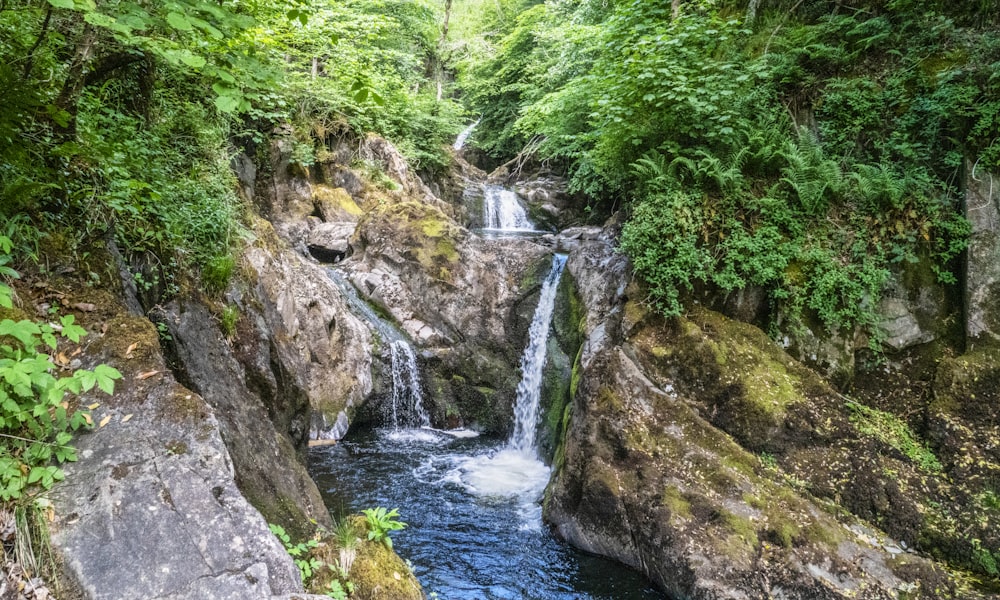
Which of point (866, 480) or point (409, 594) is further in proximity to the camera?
point (866, 480)

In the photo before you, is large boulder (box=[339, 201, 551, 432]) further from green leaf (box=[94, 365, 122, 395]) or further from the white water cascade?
green leaf (box=[94, 365, 122, 395])

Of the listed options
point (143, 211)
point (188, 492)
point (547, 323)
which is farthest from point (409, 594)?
point (547, 323)


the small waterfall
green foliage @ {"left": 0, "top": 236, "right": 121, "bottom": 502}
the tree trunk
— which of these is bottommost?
green foliage @ {"left": 0, "top": 236, "right": 121, "bottom": 502}

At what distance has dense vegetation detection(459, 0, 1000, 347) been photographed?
20.1 ft

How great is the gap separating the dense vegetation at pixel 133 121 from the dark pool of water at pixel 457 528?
4.01 meters

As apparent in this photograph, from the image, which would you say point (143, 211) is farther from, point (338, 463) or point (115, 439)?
point (338, 463)

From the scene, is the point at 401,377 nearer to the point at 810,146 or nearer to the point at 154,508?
the point at 154,508

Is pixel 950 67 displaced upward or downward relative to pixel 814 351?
upward

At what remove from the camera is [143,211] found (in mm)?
4340

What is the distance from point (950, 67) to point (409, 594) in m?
8.92

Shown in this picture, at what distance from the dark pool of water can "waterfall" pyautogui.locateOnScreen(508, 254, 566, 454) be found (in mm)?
698

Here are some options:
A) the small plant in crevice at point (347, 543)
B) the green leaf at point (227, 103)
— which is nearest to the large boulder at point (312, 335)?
the small plant in crevice at point (347, 543)

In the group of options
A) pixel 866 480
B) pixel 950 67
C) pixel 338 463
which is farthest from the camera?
pixel 338 463

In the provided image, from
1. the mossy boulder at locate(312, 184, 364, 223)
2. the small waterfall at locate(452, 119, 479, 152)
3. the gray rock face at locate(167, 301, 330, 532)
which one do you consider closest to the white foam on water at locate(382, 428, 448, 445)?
the gray rock face at locate(167, 301, 330, 532)
